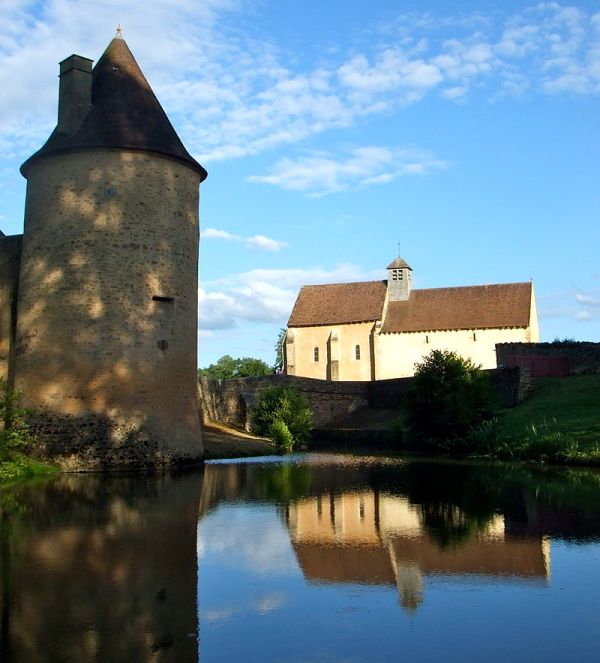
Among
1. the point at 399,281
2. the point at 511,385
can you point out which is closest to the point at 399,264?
the point at 399,281

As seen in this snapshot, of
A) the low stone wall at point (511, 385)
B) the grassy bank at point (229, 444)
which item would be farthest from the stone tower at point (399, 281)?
the grassy bank at point (229, 444)

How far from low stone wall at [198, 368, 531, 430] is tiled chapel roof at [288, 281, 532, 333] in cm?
899

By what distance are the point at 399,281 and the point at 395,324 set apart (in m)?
3.72

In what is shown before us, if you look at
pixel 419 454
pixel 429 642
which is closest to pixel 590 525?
pixel 429 642

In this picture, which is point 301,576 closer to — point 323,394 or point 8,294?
point 8,294

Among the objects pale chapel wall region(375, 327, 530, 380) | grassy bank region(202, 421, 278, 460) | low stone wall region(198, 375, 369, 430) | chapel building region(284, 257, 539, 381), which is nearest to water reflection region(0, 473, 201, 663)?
grassy bank region(202, 421, 278, 460)

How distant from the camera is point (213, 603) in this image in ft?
21.6

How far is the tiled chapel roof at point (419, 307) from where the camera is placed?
48.3 m

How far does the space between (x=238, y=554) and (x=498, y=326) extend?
41.1m

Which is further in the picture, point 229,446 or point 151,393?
point 229,446

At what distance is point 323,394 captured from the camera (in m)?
40.7

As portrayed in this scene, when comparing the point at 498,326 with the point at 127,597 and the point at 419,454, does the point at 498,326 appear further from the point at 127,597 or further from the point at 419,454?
the point at 127,597

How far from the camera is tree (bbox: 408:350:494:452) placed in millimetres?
25844

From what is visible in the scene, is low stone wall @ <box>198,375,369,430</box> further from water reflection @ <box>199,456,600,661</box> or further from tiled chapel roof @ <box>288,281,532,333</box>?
water reflection @ <box>199,456,600,661</box>
